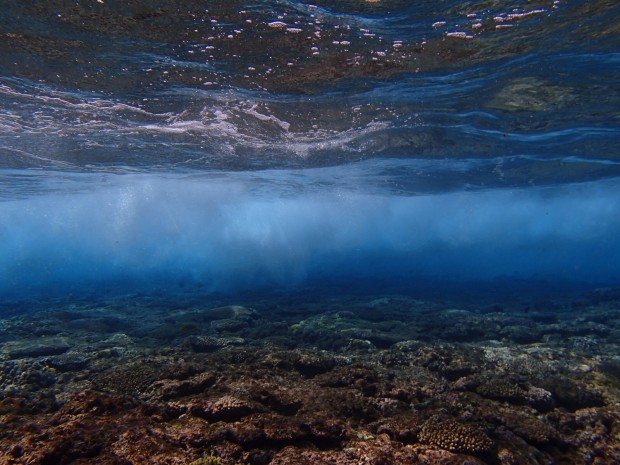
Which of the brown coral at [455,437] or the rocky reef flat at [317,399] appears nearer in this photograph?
the rocky reef flat at [317,399]

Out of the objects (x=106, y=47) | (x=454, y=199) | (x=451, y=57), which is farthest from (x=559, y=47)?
(x=454, y=199)

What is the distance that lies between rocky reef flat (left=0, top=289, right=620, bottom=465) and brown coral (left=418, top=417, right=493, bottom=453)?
Answer: 21mm

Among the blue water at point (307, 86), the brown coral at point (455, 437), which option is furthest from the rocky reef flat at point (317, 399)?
the blue water at point (307, 86)

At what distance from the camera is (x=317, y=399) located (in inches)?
235

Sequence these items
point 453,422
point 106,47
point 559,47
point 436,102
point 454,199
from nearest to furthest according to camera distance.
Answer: point 453,422, point 106,47, point 559,47, point 436,102, point 454,199

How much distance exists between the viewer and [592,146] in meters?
20.3

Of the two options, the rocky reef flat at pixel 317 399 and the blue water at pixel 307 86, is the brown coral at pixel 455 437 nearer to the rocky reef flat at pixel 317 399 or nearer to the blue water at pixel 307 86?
the rocky reef flat at pixel 317 399

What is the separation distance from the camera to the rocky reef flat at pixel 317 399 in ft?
14.1

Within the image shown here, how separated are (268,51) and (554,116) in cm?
1311

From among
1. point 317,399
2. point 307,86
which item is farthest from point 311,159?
point 317,399

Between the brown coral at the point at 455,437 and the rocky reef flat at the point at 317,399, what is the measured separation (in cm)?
2

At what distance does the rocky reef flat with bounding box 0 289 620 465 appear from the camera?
4.30 m

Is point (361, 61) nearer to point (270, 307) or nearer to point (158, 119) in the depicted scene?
point (158, 119)

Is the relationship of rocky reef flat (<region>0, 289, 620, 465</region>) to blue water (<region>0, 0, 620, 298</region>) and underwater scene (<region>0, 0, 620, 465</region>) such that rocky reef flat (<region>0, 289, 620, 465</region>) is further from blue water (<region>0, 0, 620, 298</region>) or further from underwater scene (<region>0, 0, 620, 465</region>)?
blue water (<region>0, 0, 620, 298</region>)
